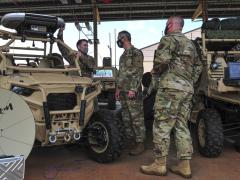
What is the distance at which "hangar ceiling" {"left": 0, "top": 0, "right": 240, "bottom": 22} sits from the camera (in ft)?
51.4

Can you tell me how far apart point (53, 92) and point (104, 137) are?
2.99 feet

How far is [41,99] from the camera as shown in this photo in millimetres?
5199

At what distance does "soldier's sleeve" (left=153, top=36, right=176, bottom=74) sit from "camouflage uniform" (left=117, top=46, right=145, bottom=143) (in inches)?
49.1

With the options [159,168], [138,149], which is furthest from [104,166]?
[138,149]

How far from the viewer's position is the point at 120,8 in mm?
16391

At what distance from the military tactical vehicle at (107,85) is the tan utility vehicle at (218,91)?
421 cm

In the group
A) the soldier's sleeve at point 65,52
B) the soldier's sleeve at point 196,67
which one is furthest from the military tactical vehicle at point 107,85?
the soldier's sleeve at point 196,67

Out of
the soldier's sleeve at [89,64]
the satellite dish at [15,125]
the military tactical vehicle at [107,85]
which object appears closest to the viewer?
the satellite dish at [15,125]

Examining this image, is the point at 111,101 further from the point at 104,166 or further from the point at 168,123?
the point at 168,123

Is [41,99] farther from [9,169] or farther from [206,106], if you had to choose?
[206,106]

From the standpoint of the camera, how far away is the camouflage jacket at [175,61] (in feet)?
17.0

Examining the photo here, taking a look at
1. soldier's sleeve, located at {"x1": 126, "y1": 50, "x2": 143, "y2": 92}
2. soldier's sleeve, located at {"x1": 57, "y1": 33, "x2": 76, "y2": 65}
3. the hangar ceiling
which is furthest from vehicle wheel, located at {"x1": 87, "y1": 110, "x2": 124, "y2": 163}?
the hangar ceiling

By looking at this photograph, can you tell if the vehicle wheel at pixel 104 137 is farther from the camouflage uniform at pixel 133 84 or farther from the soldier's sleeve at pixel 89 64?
the soldier's sleeve at pixel 89 64

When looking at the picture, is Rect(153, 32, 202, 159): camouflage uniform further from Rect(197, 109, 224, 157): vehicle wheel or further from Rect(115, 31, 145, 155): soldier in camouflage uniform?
Rect(115, 31, 145, 155): soldier in camouflage uniform
